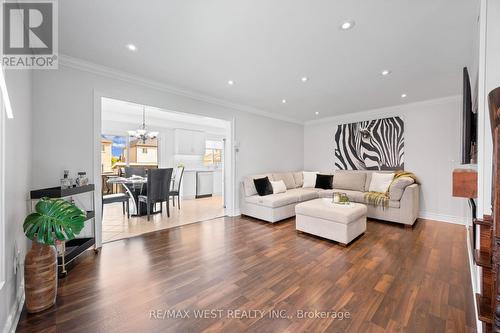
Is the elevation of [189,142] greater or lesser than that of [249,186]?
greater

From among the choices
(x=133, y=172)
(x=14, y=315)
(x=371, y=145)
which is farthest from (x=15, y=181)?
(x=371, y=145)

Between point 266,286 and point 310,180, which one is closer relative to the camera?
point 266,286

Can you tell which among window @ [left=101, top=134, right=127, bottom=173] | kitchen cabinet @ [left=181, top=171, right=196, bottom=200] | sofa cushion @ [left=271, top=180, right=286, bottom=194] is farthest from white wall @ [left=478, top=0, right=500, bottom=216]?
window @ [left=101, top=134, right=127, bottom=173]

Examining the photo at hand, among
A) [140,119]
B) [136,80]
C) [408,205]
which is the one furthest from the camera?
[140,119]

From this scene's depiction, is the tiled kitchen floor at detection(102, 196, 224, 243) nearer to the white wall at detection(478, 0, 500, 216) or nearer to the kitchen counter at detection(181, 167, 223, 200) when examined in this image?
the kitchen counter at detection(181, 167, 223, 200)

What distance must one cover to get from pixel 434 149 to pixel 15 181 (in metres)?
6.22

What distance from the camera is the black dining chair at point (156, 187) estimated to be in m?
3.97

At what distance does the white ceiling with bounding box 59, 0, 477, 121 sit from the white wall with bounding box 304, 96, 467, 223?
661 millimetres

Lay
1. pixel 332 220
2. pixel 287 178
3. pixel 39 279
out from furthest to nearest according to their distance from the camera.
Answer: pixel 287 178, pixel 332 220, pixel 39 279

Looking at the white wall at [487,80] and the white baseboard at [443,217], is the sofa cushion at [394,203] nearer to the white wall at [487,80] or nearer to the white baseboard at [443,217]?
the white baseboard at [443,217]

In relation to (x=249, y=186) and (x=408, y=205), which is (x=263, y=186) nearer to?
(x=249, y=186)

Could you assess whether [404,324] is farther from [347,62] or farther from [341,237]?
[347,62]

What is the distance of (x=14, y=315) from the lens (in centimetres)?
147

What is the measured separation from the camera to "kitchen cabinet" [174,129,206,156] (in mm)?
6441
